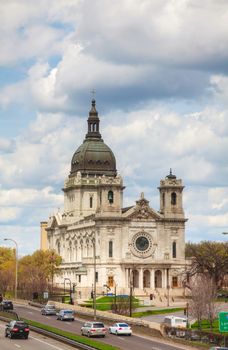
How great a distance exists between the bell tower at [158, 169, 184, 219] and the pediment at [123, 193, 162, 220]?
224cm

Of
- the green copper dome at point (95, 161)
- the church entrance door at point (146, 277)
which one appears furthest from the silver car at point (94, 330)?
the green copper dome at point (95, 161)

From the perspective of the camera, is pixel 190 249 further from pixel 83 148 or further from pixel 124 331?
pixel 124 331

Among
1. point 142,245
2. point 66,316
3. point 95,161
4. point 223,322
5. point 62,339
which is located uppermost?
point 95,161

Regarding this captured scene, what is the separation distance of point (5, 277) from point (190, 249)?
40.3 m

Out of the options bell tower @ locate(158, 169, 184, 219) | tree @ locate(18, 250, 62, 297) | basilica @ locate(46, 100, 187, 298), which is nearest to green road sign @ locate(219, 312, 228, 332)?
tree @ locate(18, 250, 62, 297)

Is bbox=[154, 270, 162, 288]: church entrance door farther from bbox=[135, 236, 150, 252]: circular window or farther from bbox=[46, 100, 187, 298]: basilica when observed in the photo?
bbox=[135, 236, 150, 252]: circular window

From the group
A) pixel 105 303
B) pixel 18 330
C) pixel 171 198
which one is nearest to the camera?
pixel 18 330

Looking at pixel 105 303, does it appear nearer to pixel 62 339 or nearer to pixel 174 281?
pixel 174 281

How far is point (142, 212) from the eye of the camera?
17212 cm

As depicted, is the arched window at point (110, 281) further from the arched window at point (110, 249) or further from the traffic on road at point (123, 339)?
the traffic on road at point (123, 339)

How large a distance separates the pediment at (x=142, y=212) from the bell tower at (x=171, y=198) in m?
2.24

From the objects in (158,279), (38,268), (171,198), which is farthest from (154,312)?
(38,268)

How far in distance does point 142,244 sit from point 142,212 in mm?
5808

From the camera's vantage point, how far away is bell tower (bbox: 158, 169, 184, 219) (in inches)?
6841
